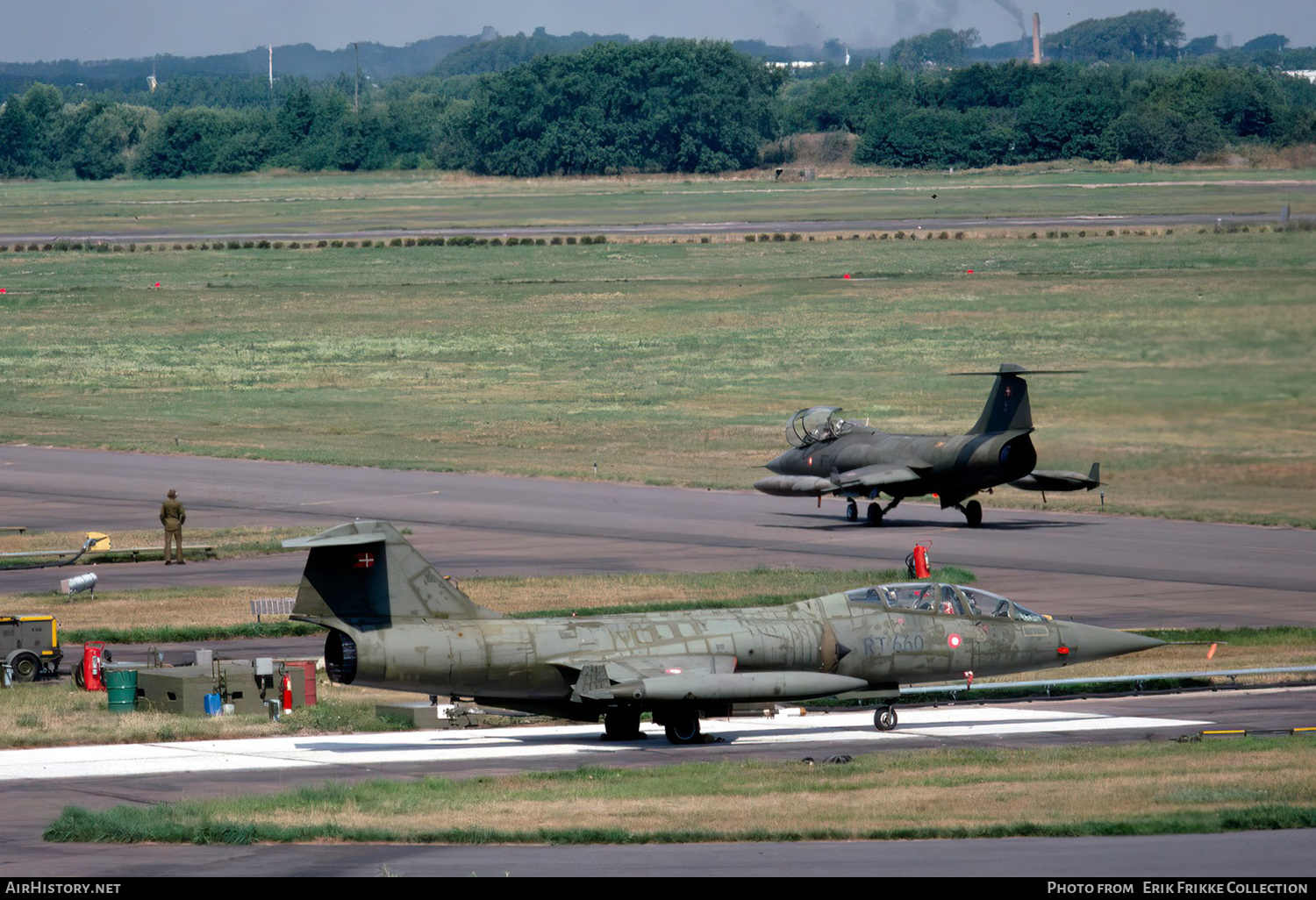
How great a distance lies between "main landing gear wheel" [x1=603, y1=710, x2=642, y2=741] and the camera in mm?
28062

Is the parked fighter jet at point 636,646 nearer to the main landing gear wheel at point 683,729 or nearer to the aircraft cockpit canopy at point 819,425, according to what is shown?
the main landing gear wheel at point 683,729

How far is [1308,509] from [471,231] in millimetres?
111265

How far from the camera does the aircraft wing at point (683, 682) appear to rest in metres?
26.5

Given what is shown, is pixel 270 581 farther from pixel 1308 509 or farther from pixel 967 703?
pixel 1308 509

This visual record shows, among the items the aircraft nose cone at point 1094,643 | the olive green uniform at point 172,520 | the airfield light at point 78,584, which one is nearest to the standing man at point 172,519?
the olive green uniform at point 172,520

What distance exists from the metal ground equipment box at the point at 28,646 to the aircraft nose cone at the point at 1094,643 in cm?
1807

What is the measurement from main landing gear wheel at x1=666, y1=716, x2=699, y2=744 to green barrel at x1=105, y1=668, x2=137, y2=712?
9474mm

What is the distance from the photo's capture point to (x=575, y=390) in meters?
84.5

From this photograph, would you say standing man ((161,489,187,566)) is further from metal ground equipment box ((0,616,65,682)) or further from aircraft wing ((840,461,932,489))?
aircraft wing ((840,461,932,489))

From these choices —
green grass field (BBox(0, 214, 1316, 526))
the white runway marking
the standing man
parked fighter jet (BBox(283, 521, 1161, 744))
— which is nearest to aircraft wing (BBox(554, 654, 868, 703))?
parked fighter jet (BBox(283, 521, 1161, 744))

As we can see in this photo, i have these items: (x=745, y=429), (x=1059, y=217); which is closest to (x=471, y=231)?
(x=1059, y=217)

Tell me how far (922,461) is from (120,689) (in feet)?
89.2

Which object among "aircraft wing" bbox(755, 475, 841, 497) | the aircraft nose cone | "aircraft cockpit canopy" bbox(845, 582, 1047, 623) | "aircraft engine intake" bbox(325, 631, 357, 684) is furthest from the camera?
"aircraft wing" bbox(755, 475, 841, 497)

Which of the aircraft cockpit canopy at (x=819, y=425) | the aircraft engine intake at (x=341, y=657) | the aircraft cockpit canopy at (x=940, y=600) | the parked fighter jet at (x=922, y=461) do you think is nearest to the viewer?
the aircraft engine intake at (x=341, y=657)
